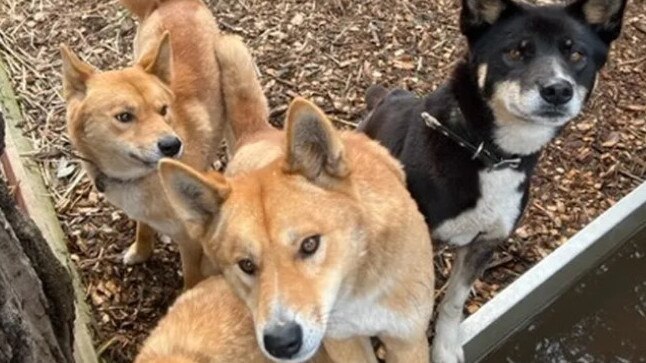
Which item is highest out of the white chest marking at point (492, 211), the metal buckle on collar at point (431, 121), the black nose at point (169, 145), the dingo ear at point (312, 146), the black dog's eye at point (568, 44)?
the dingo ear at point (312, 146)

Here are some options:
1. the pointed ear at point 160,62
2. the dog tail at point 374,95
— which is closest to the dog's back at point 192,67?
the pointed ear at point 160,62

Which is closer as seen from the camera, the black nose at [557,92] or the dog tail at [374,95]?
the black nose at [557,92]

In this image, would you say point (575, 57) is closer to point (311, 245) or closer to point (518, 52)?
point (518, 52)

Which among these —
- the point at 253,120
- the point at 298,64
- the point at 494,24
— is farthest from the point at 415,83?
the point at 494,24

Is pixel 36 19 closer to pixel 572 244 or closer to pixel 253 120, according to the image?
pixel 253 120

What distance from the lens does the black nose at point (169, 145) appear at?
374cm

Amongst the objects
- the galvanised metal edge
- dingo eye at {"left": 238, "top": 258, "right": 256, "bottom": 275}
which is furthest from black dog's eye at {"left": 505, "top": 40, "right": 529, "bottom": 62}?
the galvanised metal edge

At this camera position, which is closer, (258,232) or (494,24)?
(258,232)

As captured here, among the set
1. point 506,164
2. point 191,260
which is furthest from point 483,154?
point 191,260

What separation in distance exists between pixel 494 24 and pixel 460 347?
50.5 inches

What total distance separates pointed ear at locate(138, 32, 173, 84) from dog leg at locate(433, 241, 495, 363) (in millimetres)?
1419

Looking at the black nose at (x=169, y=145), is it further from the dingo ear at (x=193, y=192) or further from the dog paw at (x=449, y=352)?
the dog paw at (x=449, y=352)

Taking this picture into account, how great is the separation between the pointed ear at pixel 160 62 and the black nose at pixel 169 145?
1.09 ft

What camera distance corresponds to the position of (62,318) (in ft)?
10.3
